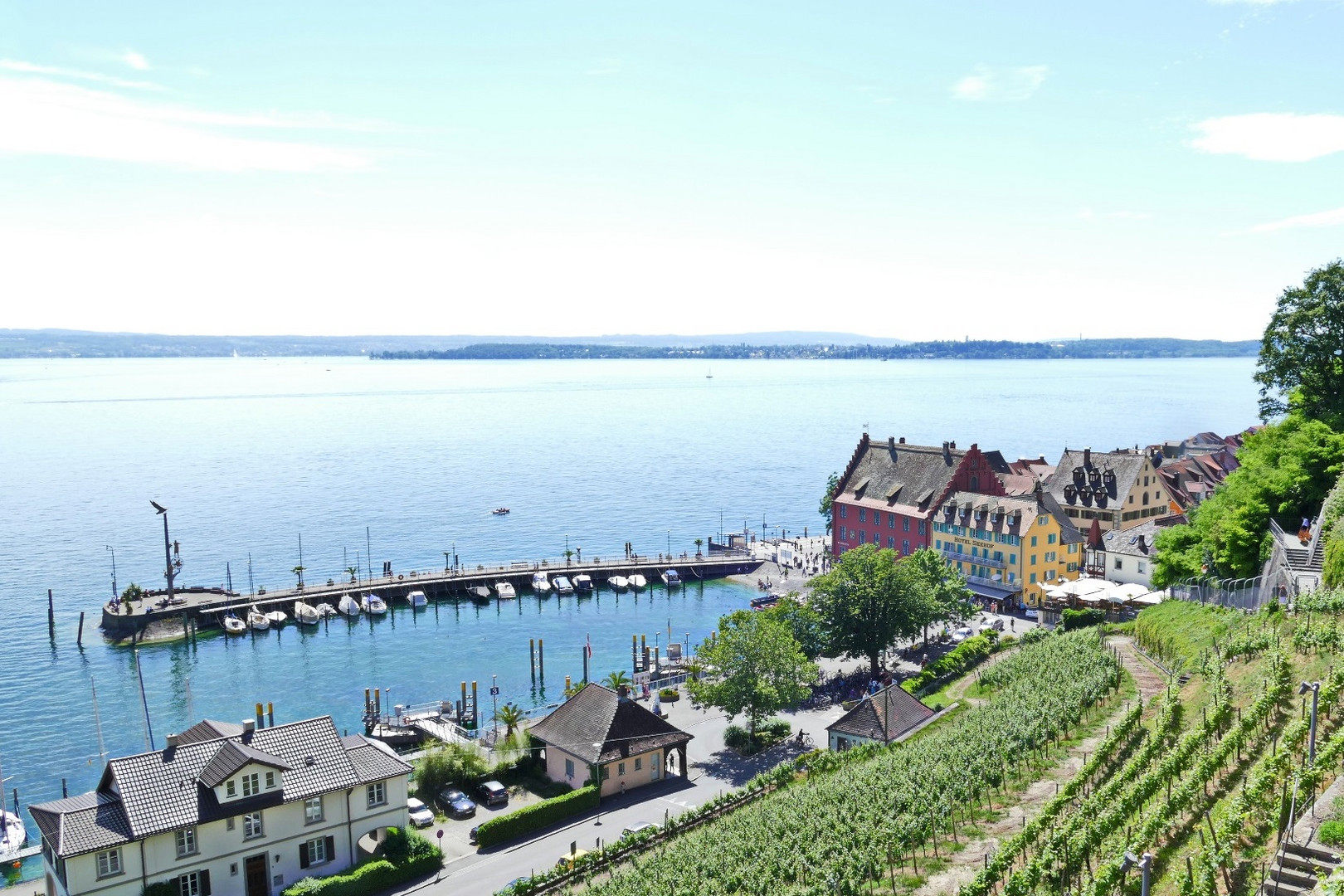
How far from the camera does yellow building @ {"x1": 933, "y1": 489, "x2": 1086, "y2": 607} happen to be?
8894cm

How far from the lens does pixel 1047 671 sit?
184 ft

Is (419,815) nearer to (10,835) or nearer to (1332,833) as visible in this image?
(10,835)

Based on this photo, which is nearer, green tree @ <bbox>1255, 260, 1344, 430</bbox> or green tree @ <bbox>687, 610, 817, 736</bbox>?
green tree @ <bbox>687, 610, 817, 736</bbox>

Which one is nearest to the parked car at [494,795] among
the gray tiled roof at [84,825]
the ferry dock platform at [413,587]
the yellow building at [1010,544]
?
the gray tiled roof at [84,825]

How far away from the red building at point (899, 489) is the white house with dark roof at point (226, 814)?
6150 centimetres

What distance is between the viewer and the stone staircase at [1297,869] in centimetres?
2359

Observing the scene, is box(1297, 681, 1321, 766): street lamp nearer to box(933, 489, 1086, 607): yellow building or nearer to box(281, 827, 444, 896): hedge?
Result: box(281, 827, 444, 896): hedge

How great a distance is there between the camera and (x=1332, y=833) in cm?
2402

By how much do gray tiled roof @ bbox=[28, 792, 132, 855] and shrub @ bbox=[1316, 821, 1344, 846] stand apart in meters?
40.9

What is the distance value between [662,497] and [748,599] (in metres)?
64.2

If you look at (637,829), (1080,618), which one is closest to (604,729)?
(637,829)

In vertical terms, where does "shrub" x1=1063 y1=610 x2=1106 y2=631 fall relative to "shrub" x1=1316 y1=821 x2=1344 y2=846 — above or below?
below

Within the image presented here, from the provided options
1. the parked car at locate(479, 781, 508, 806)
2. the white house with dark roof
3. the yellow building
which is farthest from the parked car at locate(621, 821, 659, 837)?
the yellow building

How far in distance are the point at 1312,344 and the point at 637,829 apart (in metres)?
61.8
